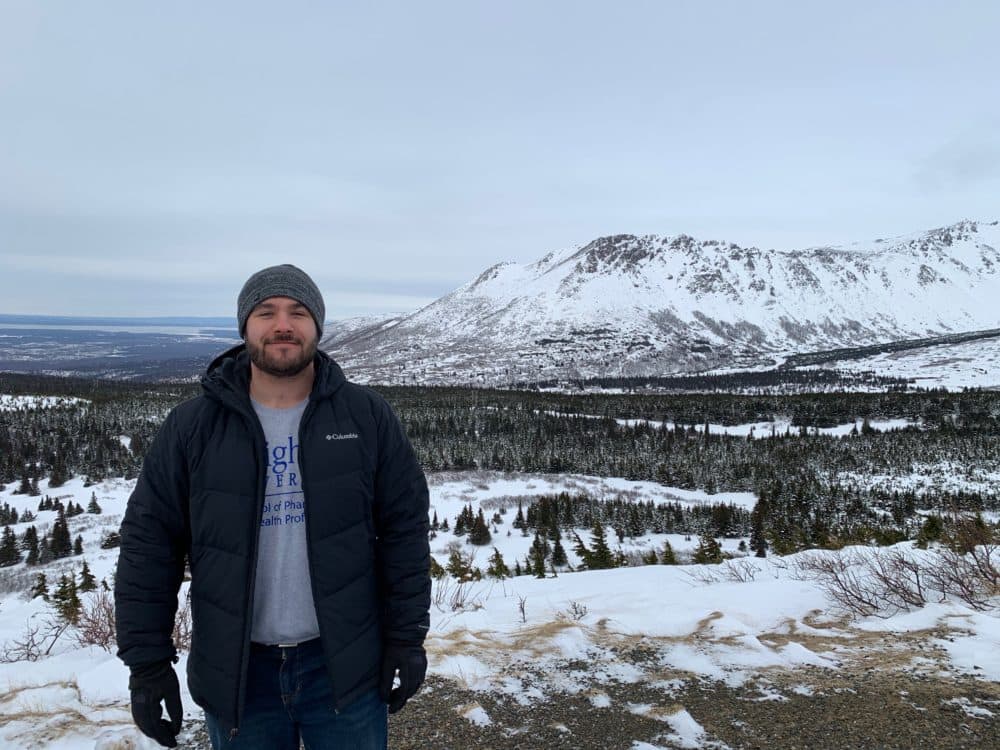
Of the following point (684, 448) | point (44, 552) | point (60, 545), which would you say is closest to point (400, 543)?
point (60, 545)

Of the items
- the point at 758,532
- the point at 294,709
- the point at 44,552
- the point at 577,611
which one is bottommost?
the point at 44,552

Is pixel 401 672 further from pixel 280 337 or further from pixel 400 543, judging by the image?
pixel 280 337

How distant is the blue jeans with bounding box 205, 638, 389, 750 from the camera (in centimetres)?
302

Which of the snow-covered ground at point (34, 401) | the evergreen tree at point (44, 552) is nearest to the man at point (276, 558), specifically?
the evergreen tree at point (44, 552)

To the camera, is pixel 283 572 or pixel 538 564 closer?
pixel 283 572

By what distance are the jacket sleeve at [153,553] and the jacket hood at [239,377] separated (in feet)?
0.89

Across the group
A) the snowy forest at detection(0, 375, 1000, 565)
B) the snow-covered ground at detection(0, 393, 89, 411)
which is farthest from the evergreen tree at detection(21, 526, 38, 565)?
the snow-covered ground at detection(0, 393, 89, 411)

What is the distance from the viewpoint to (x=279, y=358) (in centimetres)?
309

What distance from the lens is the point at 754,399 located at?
531 feet

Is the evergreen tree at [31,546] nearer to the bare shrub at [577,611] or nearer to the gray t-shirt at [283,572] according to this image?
the bare shrub at [577,611]

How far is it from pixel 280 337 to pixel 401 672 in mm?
2044

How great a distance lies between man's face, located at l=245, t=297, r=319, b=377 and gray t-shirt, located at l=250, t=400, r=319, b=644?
0.53 m

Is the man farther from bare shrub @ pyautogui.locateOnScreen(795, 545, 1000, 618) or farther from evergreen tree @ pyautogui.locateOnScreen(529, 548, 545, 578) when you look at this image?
evergreen tree @ pyautogui.locateOnScreen(529, 548, 545, 578)

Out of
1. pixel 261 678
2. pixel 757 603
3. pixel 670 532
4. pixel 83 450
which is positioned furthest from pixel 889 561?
pixel 83 450
